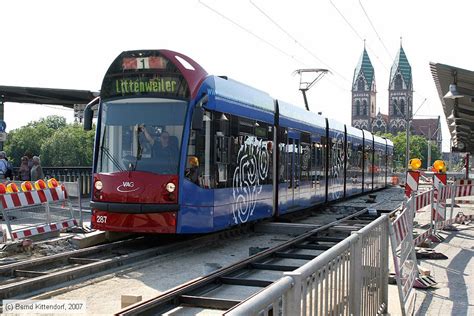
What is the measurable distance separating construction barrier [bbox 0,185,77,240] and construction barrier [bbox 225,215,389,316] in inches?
308

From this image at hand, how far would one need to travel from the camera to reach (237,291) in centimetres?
823

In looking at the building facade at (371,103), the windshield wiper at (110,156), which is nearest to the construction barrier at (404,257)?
the windshield wiper at (110,156)

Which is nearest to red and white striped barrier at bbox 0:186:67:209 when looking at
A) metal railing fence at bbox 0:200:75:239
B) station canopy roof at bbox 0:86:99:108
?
metal railing fence at bbox 0:200:75:239

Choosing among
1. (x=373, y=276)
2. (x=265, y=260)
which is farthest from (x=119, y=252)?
(x=373, y=276)

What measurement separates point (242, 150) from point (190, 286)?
539 centimetres

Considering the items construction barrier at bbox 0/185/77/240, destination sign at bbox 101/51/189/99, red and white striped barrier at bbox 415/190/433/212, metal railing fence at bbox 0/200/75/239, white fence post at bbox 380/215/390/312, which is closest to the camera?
white fence post at bbox 380/215/390/312

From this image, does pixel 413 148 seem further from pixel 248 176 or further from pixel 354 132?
pixel 248 176

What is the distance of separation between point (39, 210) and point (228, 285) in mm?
6708

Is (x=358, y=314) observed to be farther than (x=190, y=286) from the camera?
No

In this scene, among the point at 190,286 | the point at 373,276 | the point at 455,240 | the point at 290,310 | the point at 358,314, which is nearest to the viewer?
the point at 290,310

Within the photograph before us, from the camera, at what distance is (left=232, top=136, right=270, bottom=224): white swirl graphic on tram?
12.6 meters

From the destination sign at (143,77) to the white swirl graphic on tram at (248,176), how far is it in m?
2.32

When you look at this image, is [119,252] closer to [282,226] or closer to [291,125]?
[282,226]

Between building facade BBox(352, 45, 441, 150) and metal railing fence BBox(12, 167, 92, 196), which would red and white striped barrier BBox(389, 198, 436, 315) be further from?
building facade BBox(352, 45, 441, 150)
